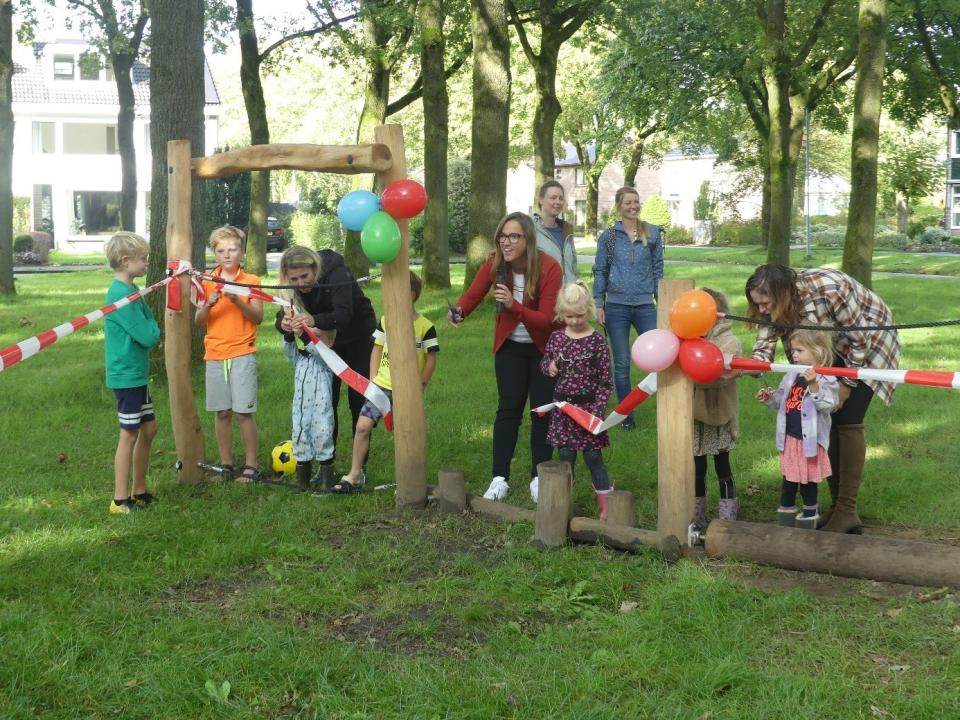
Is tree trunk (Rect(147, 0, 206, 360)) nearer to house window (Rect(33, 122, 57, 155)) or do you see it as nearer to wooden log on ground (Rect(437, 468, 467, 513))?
wooden log on ground (Rect(437, 468, 467, 513))

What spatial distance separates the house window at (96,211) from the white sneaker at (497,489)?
50421 mm

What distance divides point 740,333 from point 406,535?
9.45m

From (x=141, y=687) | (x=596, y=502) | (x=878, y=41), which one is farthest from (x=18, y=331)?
(x=878, y=41)

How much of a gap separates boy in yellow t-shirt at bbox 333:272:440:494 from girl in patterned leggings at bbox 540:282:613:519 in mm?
1006

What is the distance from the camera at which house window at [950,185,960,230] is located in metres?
57.2

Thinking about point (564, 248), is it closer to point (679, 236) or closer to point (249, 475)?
point (249, 475)

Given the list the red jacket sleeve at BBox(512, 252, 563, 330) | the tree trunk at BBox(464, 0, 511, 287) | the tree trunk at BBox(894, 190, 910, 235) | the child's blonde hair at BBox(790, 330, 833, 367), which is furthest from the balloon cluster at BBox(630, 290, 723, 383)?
the tree trunk at BBox(894, 190, 910, 235)

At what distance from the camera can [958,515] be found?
6.59 m

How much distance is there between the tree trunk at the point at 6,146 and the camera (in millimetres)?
18688

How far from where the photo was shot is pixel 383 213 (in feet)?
21.4

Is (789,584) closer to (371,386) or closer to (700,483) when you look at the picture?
(700,483)

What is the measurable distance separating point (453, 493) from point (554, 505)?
36.9 inches

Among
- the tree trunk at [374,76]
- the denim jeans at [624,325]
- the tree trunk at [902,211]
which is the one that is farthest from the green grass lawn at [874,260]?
the denim jeans at [624,325]

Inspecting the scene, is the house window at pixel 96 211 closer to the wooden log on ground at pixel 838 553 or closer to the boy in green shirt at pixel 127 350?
the boy in green shirt at pixel 127 350
